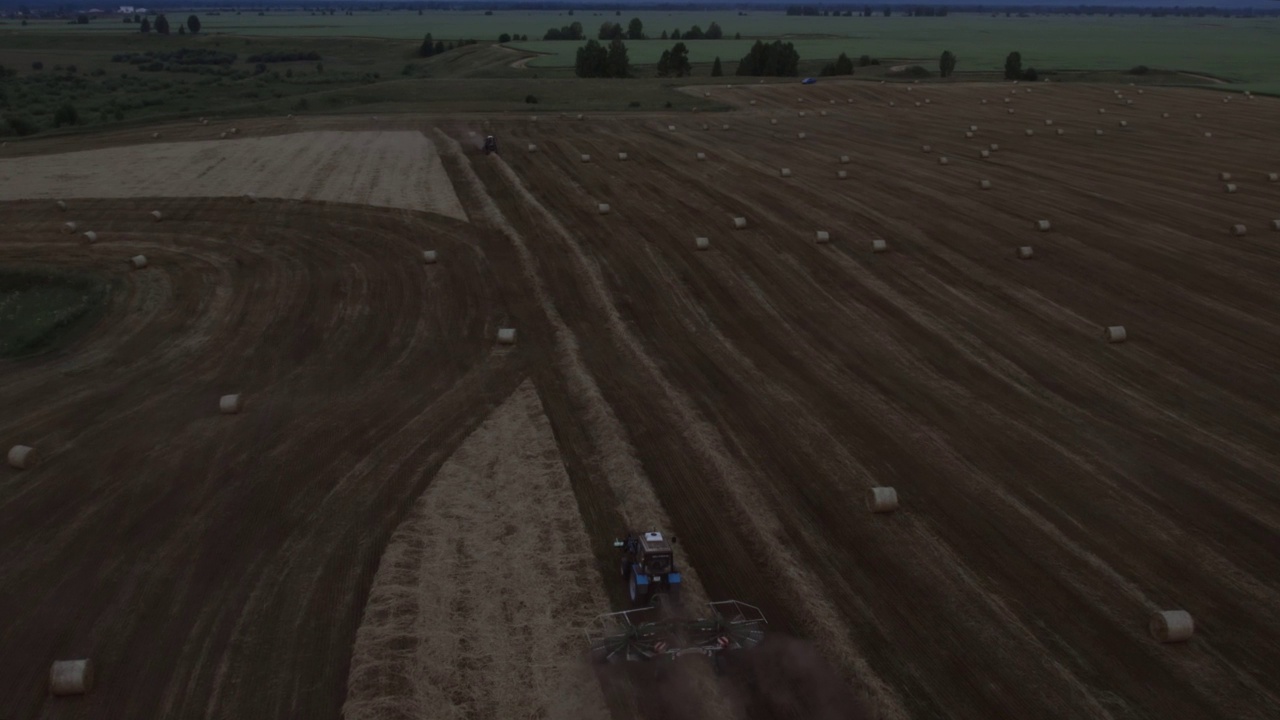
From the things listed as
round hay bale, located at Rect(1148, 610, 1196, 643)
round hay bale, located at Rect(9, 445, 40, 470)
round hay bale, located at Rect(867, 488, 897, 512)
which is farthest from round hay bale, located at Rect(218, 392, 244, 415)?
round hay bale, located at Rect(1148, 610, 1196, 643)

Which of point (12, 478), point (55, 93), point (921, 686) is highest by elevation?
point (55, 93)

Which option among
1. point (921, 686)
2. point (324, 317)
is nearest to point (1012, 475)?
point (921, 686)

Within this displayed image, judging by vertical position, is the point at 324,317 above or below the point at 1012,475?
above

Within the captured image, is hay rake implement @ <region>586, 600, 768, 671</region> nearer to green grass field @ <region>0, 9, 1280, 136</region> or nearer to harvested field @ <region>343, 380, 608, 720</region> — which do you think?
harvested field @ <region>343, 380, 608, 720</region>

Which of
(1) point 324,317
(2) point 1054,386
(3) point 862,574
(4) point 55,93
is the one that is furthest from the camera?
(4) point 55,93

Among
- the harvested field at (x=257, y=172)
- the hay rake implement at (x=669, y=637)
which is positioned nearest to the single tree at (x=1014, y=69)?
the harvested field at (x=257, y=172)

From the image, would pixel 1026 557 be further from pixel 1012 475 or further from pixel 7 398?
pixel 7 398

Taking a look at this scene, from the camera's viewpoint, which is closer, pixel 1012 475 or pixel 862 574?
pixel 862 574

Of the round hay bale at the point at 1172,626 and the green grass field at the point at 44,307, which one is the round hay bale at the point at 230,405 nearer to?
the green grass field at the point at 44,307
